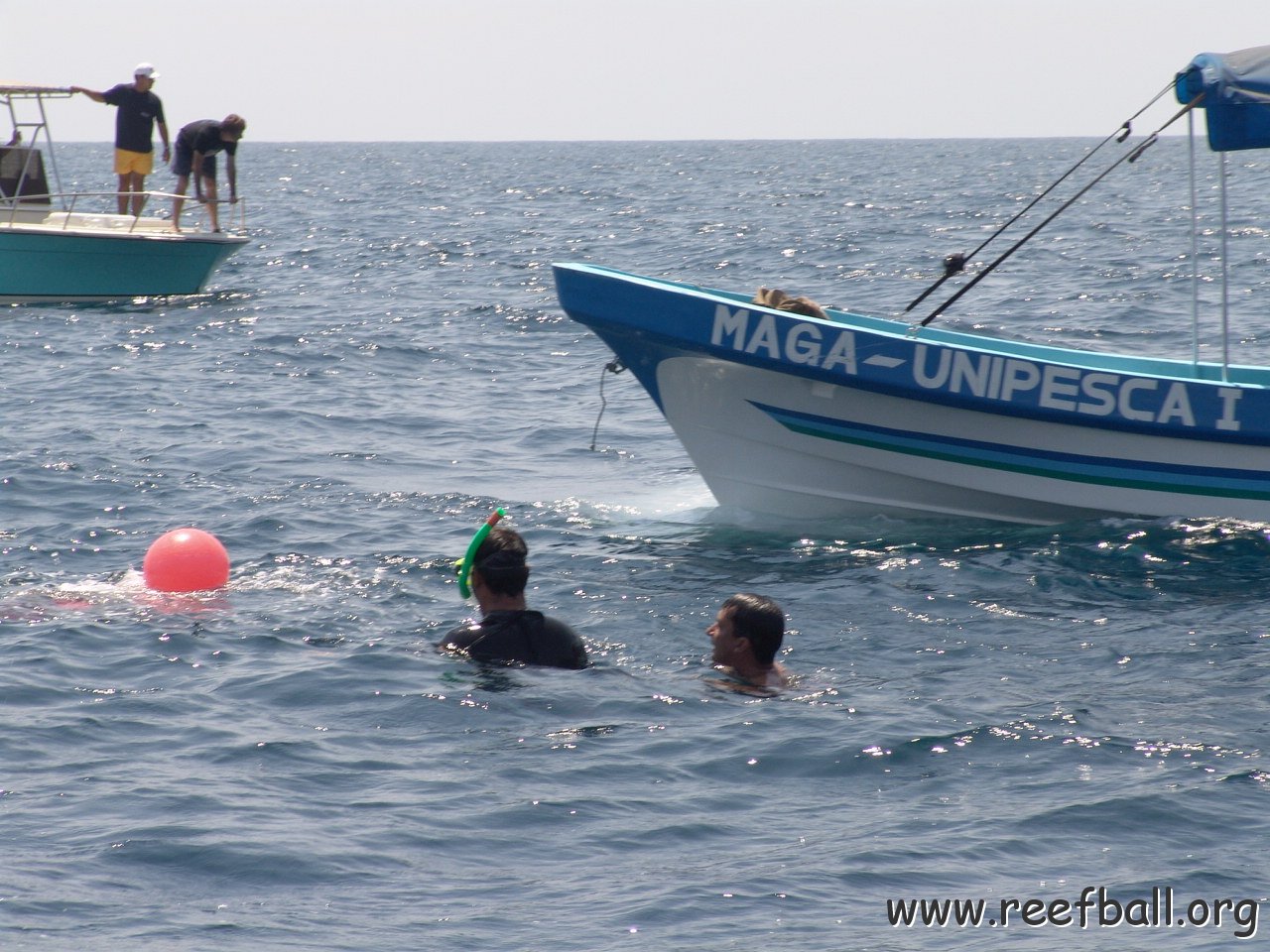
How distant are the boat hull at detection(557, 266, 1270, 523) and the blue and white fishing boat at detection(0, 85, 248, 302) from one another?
11.1 metres

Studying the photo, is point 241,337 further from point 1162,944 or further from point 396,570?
point 1162,944

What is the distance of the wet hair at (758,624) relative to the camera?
6.32 meters

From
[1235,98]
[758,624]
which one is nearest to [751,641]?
[758,624]

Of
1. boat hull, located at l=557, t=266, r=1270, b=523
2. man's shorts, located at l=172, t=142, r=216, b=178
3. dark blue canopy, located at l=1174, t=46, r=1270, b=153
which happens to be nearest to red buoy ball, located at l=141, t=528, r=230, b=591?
boat hull, located at l=557, t=266, r=1270, b=523

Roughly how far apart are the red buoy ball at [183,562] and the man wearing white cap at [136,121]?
12075 mm

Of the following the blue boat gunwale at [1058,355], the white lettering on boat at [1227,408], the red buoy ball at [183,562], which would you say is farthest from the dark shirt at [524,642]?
the white lettering on boat at [1227,408]

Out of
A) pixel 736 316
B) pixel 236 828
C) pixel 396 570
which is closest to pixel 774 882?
pixel 236 828

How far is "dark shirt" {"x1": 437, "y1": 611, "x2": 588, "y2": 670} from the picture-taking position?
21.1ft

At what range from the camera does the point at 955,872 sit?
15.7ft

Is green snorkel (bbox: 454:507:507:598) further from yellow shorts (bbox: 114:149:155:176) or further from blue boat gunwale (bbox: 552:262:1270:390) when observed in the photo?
yellow shorts (bbox: 114:149:155:176)

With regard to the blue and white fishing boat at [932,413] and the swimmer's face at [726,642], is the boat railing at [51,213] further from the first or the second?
the swimmer's face at [726,642]

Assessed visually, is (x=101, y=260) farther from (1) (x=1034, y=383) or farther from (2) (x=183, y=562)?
(1) (x=1034, y=383)

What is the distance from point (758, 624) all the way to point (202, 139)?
578 inches

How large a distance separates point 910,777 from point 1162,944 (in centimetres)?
130
